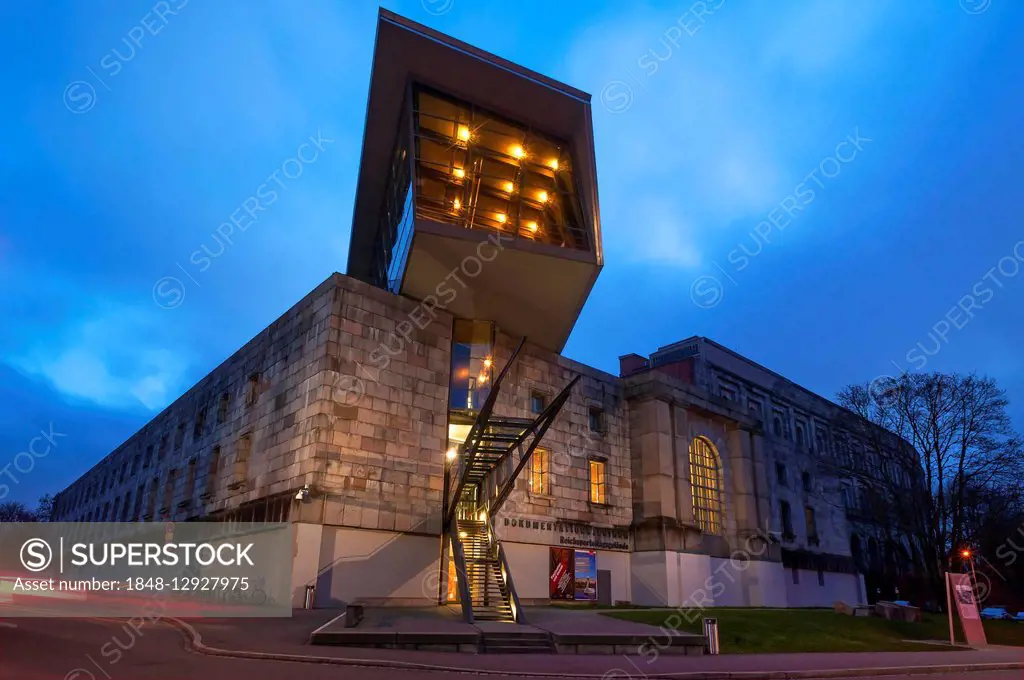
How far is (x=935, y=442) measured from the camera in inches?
1348

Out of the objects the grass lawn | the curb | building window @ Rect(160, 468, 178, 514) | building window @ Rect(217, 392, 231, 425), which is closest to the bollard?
the grass lawn

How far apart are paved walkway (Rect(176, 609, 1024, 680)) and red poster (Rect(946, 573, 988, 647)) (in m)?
4.38

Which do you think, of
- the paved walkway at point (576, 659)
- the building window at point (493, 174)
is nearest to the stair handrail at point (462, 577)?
the paved walkway at point (576, 659)

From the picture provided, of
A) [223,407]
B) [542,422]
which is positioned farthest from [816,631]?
[223,407]

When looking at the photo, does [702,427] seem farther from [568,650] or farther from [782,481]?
[568,650]

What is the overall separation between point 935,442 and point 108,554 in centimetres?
4783

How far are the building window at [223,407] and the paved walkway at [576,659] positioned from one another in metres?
17.7

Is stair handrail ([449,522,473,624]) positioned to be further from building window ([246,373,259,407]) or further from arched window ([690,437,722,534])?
arched window ([690,437,722,534])

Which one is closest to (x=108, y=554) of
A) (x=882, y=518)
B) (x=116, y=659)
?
(x=116, y=659)

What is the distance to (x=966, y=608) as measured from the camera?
941 inches

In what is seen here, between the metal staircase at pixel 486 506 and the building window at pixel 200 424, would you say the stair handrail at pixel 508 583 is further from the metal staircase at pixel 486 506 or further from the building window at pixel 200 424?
the building window at pixel 200 424

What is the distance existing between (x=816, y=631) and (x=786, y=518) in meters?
28.8

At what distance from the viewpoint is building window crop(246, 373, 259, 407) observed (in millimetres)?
31547

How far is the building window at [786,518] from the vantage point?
49.8 m
